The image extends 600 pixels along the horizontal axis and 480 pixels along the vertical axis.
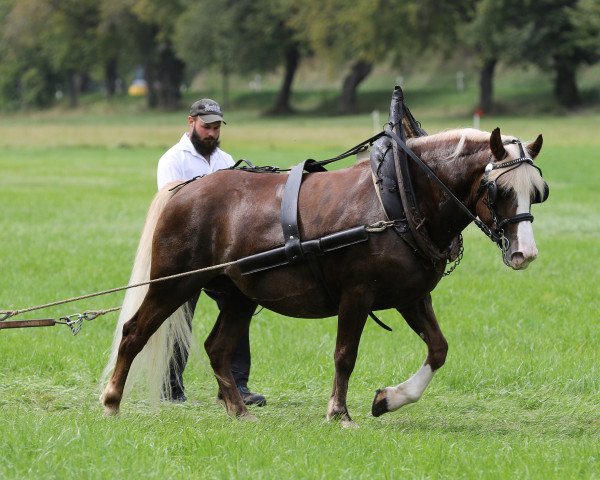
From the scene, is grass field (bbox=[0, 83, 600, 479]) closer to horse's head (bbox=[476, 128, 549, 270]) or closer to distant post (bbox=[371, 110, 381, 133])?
horse's head (bbox=[476, 128, 549, 270])

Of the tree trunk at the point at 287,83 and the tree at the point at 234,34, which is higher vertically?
the tree at the point at 234,34

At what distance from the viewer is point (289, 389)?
30.0 feet

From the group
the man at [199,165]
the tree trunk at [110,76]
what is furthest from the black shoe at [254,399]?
the tree trunk at [110,76]

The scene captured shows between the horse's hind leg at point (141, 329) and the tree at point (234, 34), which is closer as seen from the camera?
the horse's hind leg at point (141, 329)

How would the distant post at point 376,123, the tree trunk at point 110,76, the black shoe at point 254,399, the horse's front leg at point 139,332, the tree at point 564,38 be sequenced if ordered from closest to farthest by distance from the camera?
the horse's front leg at point 139,332 → the black shoe at point 254,399 → the distant post at point 376,123 → the tree at point 564,38 → the tree trunk at point 110,76

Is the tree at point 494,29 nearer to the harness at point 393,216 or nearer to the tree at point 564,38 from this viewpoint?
the tree at point 564,38

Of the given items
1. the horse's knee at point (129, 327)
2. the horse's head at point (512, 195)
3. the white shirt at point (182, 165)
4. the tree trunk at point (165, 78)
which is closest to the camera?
the horse's head at point (512, 195)

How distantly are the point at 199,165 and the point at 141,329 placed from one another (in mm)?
1496

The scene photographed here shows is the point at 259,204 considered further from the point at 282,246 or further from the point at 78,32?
the point at 78,32

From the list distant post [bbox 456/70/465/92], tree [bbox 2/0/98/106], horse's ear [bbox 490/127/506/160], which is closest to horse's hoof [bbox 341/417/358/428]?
horse's ear [bbox 490/127/506/160]

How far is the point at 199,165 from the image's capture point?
900cm

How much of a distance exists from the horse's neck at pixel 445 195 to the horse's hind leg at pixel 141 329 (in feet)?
6.04

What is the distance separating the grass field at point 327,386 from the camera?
20.3 feet

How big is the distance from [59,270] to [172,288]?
7591mm
